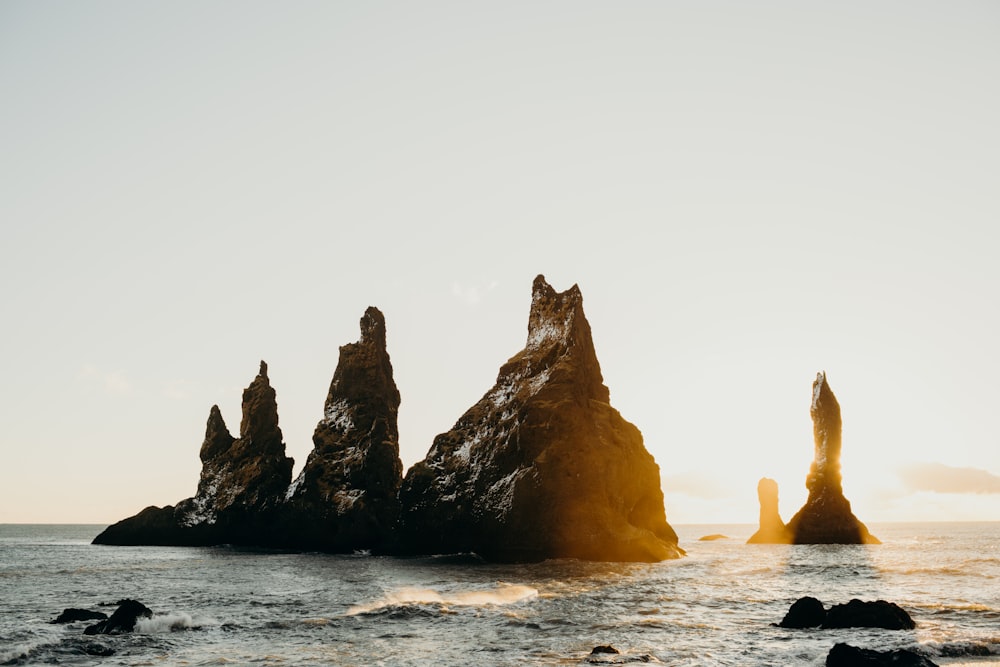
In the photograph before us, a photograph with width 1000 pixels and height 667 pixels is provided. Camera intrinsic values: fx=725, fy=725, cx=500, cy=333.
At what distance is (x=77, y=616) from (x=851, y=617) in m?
30.9

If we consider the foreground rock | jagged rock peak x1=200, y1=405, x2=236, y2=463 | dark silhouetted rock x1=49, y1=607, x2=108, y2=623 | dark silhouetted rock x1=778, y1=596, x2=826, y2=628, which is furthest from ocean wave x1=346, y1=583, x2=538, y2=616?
jagged rock peak x1=200, y1=405, x2=236, y2=463

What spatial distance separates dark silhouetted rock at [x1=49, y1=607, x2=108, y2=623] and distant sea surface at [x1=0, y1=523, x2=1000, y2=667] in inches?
44.5

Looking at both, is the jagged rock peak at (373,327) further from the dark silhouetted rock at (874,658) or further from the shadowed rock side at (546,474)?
the dark silhouetted rock at (874,658)

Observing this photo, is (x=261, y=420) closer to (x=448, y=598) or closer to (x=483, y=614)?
(x=448, y=598)

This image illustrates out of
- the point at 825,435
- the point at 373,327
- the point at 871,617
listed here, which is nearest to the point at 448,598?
the point at 871,617

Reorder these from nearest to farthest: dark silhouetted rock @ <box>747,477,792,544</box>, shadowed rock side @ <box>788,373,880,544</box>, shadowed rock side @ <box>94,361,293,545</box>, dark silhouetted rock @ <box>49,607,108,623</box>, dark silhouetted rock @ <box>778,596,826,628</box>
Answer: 1. dark silhouetted rock @ <box>778,596,826,628</box>
2. dark silhouetted rock @ <box>49,607,108,623</box>
3. shadowed rock side @ <box>94,361,293,545</box>
4. shadowed rock side @ <box>788,373,880,544</box>
5. dark silhouetted rock @ <box>747,477,792,544</box>

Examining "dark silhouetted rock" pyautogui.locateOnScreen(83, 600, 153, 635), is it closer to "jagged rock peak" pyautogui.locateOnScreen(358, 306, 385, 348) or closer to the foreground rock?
the foreground rock

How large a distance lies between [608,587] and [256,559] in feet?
137

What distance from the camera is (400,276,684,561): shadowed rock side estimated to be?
210ft

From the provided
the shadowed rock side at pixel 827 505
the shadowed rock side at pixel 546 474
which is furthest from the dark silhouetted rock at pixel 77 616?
the shadowed rock side at pixel 827 505

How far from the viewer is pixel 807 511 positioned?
106 meters

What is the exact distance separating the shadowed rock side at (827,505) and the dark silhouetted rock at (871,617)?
8350 centimetres

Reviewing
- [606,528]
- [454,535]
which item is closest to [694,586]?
[606,528]

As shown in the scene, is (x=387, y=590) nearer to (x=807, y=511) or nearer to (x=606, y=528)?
(x=606, y=528)
